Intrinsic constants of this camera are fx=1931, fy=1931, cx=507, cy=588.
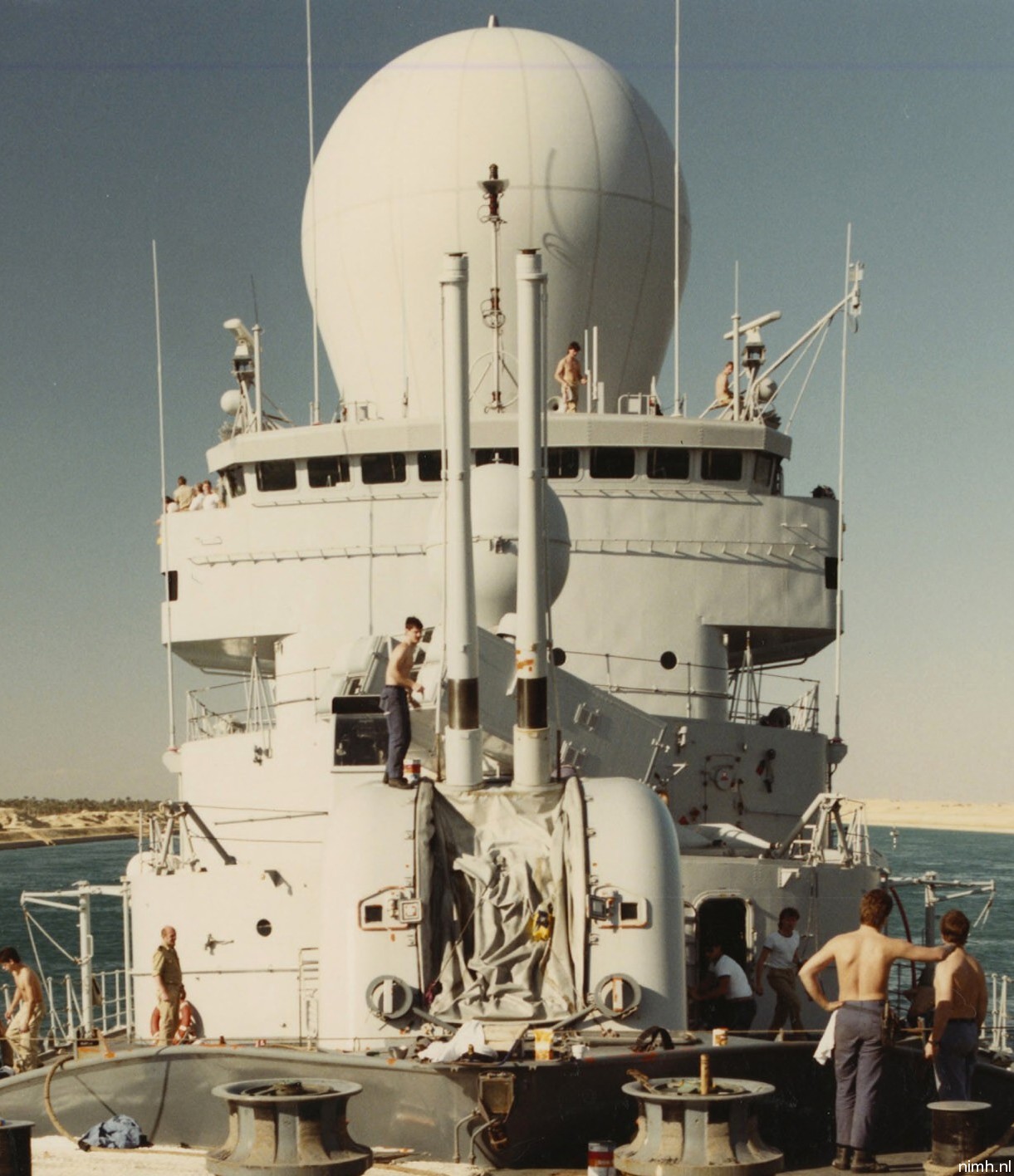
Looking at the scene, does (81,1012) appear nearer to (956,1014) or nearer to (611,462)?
(611,462)

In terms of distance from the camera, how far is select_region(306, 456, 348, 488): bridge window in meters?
20.9

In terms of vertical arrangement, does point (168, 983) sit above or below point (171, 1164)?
above

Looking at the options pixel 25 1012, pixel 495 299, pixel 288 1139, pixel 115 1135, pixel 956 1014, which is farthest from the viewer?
pixel 495 299

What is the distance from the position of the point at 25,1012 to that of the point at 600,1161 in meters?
6.08

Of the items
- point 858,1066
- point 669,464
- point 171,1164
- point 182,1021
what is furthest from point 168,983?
point 669,464

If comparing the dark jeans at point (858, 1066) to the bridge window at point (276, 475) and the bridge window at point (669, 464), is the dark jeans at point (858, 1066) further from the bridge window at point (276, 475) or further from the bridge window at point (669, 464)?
the bridge window at point (276, 475)

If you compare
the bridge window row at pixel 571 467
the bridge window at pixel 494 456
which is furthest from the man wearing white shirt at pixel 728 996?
the bridge window at pixel 494 456

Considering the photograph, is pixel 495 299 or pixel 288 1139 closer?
pixel 288 1139

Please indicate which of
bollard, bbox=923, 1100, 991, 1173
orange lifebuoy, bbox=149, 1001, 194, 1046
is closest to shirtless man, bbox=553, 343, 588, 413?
orange lifebuoy, bbox=149, 1001, 194, 1046

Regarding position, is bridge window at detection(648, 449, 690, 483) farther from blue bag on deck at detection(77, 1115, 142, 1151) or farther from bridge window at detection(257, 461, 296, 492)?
blue bag on deck at detection(77, 1115, 142, 1151)

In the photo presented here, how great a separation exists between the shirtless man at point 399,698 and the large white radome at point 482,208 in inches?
295

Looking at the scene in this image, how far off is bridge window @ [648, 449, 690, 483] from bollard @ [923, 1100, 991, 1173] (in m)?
11.1

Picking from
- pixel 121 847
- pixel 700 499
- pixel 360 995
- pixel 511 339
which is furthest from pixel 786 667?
pixel 121 847

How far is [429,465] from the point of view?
20.6 meters
